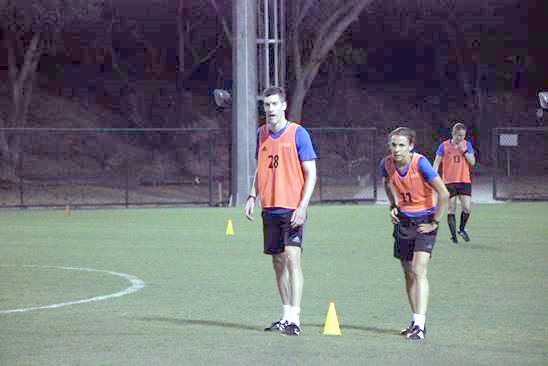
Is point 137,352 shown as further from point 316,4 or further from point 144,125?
point 144,125

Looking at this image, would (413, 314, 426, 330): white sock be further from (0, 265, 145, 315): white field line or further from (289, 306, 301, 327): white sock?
(0, 265, 145, 315): white field line

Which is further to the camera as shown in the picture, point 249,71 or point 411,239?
point 249,71

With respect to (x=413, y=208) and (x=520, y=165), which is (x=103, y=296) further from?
(x=520, y=165)

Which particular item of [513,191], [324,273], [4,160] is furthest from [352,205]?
[324,273]

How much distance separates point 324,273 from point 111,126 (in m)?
42.0

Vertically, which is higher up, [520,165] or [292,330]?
[520,165]

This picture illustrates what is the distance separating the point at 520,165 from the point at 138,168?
1921 centimetres

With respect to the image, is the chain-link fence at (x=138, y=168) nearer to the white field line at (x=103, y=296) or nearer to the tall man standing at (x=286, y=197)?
the white field line at (x=103, y=296)

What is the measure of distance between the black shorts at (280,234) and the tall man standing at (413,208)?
0.87 m

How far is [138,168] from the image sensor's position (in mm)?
50781

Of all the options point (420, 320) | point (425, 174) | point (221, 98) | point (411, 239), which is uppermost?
point (221, 98)

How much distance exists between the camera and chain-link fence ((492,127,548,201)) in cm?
4100

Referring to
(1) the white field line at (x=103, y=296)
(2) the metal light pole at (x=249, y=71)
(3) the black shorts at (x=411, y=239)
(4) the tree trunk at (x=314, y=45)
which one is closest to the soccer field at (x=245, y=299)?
(1) the white field line at (x=103, y=296)

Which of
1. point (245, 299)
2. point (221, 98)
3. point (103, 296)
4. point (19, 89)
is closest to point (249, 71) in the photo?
point (221, 98)
